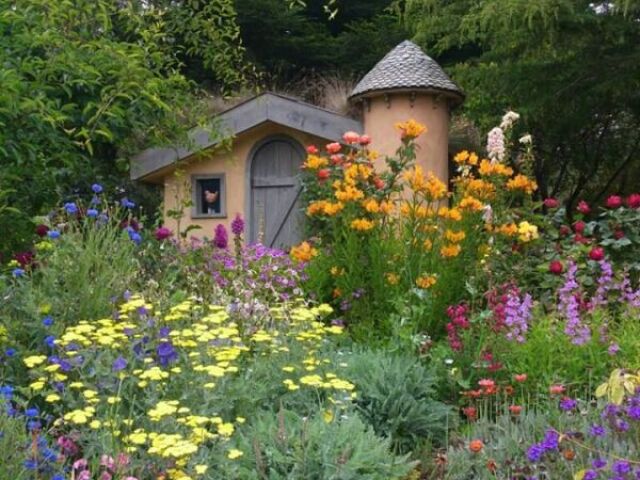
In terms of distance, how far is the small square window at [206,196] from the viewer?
11.4 meters

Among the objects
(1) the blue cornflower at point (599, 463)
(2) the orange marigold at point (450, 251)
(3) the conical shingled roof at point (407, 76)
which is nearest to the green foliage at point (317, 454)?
(1) the blue cornflower at point (599, 463)

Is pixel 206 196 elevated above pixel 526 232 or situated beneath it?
elevated above

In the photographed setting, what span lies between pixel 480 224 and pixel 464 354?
1.35 metres

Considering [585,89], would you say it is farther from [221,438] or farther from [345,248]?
[221,438]

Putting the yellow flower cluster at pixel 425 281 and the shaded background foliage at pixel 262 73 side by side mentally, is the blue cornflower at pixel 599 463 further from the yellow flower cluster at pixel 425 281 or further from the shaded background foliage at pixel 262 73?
the shaded background foliage at pixel 262 73

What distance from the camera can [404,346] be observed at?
13.9 ft

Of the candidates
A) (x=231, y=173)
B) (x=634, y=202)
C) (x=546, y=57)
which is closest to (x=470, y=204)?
(x=634, y=202)

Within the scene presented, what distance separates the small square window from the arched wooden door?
47 centimetres

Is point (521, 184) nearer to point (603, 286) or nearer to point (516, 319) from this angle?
point (603, 286)

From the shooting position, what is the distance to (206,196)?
37.4ft

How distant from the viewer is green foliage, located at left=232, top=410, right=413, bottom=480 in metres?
2.56

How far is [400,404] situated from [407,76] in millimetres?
6975

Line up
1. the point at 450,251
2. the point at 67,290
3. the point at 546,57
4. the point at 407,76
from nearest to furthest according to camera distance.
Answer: the point at 67,290 < the point at 450,251 < the point at 546,57 < the point at 407,76

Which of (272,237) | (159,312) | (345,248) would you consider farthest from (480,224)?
(272,237)
